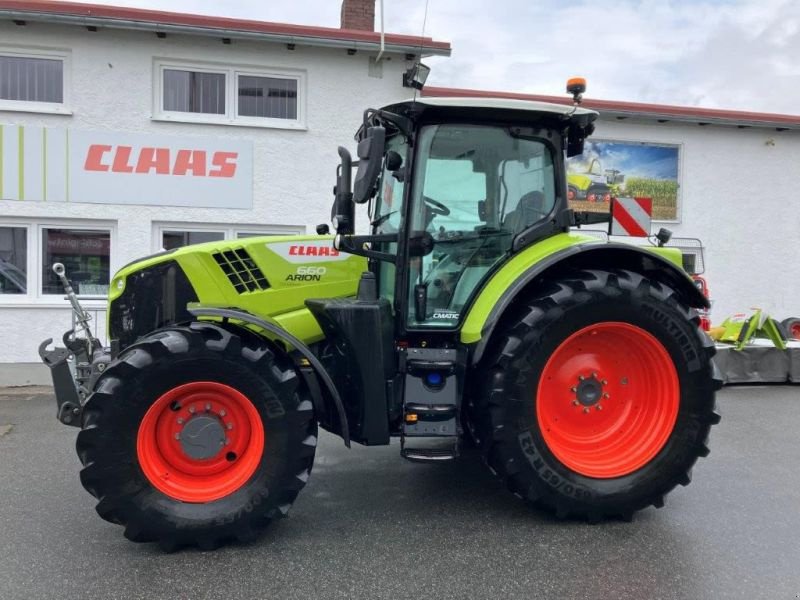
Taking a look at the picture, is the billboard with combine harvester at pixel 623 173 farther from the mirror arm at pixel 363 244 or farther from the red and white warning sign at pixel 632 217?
the mirror arm at pixel 363 244

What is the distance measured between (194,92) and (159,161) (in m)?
1.12

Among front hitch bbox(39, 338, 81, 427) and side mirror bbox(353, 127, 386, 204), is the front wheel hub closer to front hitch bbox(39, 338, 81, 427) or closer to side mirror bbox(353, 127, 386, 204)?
side mirror bbox(353, 127, 386, 204)

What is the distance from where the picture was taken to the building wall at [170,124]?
27.5 feet

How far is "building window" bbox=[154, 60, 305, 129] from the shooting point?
8.70m

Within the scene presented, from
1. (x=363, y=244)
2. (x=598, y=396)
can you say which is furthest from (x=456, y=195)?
(x=598, y=396)

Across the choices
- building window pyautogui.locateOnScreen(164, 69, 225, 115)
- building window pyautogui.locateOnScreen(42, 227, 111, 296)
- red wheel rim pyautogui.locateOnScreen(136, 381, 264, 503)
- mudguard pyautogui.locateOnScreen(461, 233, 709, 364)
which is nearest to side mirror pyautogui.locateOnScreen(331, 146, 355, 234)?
mudguard pyautogui.locateOnScreen(461, 233, 709, 364)

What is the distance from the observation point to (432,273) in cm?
372

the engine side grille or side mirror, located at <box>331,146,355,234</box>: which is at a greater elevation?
side mirror, located at <box>331,146,355,234</box>

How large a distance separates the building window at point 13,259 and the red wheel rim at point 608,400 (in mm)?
7757

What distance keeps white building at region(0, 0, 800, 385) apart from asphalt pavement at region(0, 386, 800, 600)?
4.69m

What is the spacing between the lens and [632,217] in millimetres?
7922

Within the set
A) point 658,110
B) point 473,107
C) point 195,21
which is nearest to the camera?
point 473,107

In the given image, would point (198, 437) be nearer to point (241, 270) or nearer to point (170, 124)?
point (241, 270)

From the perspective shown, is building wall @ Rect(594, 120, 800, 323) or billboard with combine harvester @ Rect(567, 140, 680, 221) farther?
building wall @ Rect(594, 120, 800, 323)
